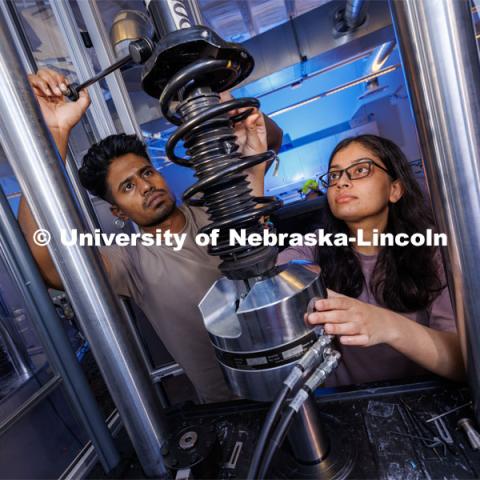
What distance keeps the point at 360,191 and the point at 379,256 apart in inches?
10.3

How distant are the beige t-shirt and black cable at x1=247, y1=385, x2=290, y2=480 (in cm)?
85

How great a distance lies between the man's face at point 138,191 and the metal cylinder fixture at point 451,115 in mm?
1089

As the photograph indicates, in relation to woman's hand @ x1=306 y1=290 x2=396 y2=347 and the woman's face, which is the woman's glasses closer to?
the woman's face

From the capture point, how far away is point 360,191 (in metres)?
1.23

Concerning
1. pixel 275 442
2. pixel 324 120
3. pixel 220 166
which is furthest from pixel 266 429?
pixel 324 120

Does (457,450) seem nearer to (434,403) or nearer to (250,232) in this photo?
(434,403)

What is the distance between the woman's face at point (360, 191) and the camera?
1.23 metres

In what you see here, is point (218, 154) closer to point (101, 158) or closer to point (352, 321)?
point (352, 321)

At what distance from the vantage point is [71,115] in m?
0.76

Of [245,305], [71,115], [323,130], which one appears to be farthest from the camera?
[323,130]

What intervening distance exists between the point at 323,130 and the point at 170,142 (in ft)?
24.7

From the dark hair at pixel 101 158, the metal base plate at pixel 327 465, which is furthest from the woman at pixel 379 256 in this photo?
the dark hair at pixel 101 158

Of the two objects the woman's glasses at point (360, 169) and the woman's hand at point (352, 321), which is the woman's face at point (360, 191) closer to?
the woman's glasses at point (360, 169)

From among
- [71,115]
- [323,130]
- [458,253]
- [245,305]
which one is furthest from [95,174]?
[323,130]
